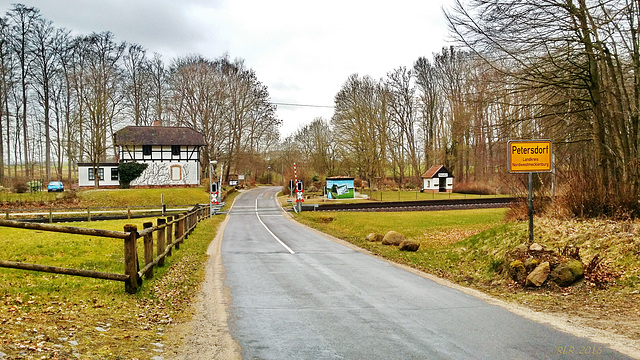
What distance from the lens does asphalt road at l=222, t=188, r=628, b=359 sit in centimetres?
518

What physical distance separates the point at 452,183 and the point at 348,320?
206ft

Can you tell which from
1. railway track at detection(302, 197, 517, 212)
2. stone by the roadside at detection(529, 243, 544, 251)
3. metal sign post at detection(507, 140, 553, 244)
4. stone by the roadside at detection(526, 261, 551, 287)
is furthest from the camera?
railway track at detection(302, 197, 517, 212)

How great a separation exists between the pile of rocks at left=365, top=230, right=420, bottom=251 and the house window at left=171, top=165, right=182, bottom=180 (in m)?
45.2

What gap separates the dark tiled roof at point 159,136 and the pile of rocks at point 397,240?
4541cm

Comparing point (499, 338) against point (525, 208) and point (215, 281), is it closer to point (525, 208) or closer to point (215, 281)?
point (215, 281)

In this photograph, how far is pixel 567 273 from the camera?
8781mm

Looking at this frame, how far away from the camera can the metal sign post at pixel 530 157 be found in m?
10.9

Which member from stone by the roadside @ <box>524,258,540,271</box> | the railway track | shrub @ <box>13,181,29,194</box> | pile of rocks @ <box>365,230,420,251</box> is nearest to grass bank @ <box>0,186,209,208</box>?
shrub @ <box>13,181,29,194</box>

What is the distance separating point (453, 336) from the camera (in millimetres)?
5805

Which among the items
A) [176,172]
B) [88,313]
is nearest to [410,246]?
[88,313]

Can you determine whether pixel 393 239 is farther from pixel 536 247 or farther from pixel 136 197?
pixel 136 197

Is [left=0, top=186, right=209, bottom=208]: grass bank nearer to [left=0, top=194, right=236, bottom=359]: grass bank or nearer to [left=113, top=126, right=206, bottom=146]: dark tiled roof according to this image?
[left=113, top=126, right=206, bottom=146]: dark tiled roof

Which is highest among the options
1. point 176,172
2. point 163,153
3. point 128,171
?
point 163,153

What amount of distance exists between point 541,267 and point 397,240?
856cm
